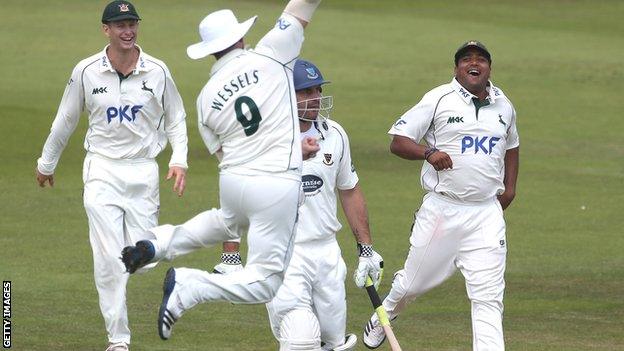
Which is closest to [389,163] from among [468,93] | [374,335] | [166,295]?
[374,335]

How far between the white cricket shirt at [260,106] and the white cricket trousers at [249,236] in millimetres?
119

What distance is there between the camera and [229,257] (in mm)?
13086

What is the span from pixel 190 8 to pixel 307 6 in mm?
38355

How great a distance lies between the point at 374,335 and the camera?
40.9 ft

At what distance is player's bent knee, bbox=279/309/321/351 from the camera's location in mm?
10477

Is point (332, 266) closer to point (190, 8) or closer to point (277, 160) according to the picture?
point (277, 160)

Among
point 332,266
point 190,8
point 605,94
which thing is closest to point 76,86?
point 332,266

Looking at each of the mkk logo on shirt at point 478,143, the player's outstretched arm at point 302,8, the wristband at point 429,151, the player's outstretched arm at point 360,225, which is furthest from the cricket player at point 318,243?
the mkk logo on shirt at point 478,143

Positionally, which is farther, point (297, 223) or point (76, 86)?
point (76, 86)

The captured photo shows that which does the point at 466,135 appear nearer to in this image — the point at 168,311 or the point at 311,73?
the point at 311,73

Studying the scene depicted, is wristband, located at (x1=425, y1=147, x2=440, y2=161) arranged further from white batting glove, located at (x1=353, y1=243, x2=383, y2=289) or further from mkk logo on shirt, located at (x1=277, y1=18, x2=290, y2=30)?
mkk logo on shirt, located at (x1=277, y1=18, x2=290, y2=30)

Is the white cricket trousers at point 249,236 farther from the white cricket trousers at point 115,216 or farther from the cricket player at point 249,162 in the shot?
the white cricket trousers at point 115,216

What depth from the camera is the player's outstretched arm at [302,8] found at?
9.97 meters

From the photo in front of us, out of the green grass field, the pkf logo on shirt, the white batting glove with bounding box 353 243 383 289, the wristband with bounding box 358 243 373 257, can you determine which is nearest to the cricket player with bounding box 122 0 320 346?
the pkf logo on shirt
